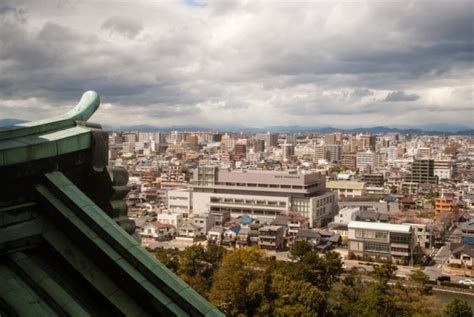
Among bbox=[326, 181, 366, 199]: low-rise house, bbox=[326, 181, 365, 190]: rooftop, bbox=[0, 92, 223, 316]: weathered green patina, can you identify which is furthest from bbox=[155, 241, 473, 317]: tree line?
bbox=[326, 181, 365, 190]: rooftop

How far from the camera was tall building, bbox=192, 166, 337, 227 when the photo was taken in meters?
36.9

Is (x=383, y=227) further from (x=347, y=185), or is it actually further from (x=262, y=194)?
(x=347, y=185)

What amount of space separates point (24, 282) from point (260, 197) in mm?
35053

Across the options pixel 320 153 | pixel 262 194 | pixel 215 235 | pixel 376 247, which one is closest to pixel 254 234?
pixel 215 235

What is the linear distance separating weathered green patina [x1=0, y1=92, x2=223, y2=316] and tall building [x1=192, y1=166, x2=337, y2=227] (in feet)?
111

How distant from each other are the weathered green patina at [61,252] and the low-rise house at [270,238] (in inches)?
1106

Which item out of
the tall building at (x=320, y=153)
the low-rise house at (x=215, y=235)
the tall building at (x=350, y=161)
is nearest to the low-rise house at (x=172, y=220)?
the low-rise house at (x=215, y=235)

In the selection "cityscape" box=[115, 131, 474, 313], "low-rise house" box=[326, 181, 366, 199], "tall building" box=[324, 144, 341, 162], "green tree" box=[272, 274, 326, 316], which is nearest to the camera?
"green tree" box=[272, 274, 326, 316]

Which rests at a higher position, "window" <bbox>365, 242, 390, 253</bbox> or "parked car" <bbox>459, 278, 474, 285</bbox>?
"window" <bbox>365, 242, 390, 253</bbox>

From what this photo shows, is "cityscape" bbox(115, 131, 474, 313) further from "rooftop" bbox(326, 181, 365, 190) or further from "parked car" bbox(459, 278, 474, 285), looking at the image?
"rooftop" bbox(326, 181, 365, 190)

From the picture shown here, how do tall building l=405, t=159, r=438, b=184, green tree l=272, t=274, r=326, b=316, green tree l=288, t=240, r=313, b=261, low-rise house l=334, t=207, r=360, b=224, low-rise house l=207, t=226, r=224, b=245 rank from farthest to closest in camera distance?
tall building l=405, t=159, r=438, b=184
low-rise house l=334, t=207, r=360, b=224
low-rise house l=207, t=226, r=224, b=245
green tree l=288, t=240, r=313, b=261
green tree l=272, t=274, r=326, b=316

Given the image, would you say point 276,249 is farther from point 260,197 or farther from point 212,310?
point 212,310

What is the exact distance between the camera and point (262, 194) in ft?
124

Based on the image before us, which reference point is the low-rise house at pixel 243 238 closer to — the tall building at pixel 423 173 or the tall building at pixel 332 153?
the tall building at pixel 423 173
